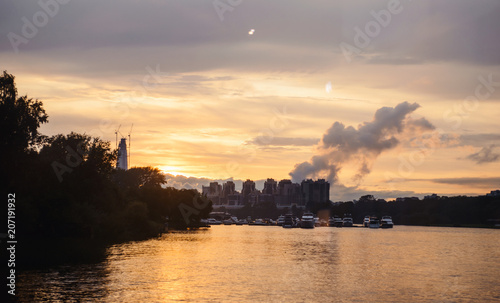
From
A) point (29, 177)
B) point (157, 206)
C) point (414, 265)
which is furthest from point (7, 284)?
point (157, 206)

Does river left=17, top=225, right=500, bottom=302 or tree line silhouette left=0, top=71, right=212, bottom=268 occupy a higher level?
tree line silhouette left=0, top=71, right=212, bottom=268

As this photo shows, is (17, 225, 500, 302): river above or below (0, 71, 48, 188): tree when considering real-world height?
below

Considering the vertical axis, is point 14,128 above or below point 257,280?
above

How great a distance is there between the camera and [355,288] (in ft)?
188

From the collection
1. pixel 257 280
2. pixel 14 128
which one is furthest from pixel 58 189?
pixel 257 280

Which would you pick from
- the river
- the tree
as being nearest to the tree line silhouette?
the tree

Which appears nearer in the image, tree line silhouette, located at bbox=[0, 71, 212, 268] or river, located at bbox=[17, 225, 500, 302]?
river, located at bbox=[17, 225, 500, 302]

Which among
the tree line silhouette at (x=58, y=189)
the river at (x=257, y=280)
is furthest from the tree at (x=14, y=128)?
the river at (x=257, y=280)

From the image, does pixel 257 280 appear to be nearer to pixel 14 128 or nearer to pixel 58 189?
pixel 14 128

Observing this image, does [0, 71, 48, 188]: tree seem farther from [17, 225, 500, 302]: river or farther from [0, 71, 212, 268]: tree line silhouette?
[17, 225, 500, 302]: river

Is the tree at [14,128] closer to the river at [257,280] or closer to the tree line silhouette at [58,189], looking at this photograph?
the tree line silhouette at [58,189]

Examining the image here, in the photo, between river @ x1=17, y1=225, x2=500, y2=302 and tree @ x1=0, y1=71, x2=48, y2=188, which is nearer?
river @ x1=17, y1=225, x2=500, y2=302

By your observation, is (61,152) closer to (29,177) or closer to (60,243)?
(60,243)

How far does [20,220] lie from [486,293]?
61.7m
